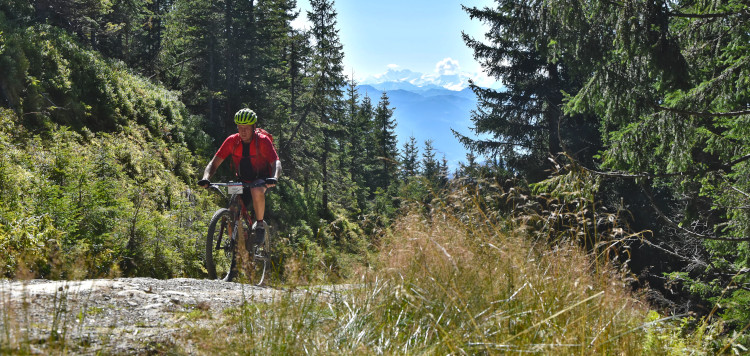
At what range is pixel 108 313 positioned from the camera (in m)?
3.29

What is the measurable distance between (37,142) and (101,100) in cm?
530

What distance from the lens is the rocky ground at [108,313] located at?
90.3 inches

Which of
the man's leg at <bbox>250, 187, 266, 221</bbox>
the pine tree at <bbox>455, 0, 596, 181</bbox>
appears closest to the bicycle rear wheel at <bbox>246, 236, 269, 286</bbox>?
the man's leg at <bbox>250, 187, 266, 221</bbox>

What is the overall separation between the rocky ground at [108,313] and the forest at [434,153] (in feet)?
0.83

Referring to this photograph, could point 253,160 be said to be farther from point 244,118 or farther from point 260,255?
point 260,255

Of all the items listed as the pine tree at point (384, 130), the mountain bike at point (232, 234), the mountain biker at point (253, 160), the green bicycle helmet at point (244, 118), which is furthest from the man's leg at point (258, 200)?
the pine tree at point (384, 130)

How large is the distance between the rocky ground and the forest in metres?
0.25

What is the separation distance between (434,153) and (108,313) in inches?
179

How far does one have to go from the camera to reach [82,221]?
684cm

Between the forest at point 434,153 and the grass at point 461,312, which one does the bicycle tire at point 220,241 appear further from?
the grass at point 461,312

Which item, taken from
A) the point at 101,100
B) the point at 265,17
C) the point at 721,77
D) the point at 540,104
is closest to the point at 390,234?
the point at 721,77

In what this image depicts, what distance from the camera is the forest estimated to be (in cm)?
474

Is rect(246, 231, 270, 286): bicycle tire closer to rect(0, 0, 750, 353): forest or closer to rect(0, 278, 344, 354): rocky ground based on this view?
rect(0, 0, 750, 353): forest

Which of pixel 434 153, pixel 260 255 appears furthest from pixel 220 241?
pixel 434 153
